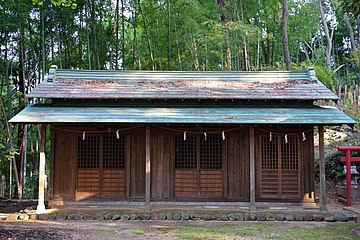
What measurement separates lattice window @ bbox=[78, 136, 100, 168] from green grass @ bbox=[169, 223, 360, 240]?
11.9 feet

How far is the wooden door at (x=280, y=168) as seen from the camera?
417 inches

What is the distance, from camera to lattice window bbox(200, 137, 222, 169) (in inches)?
425

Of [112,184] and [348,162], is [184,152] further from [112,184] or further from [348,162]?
[348,162]

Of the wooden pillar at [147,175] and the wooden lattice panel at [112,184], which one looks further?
the wooden lattice panel at [112,184]

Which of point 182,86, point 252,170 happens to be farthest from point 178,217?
point 182,86

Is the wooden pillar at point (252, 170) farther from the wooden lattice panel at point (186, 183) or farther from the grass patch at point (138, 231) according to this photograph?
the grass patch at point (138, 231)

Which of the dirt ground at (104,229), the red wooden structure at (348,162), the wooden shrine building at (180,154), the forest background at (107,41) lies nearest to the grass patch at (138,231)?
the dirt ground at (104,229)

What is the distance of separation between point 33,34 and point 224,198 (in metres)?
10.7

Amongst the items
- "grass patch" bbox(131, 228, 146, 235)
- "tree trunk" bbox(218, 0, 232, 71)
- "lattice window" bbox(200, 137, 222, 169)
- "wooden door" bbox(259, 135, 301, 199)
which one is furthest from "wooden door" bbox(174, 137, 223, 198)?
"tree trunk" bbox(218, 0, 232, 71)

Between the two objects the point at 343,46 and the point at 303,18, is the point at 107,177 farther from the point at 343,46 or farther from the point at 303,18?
the point at 343,46

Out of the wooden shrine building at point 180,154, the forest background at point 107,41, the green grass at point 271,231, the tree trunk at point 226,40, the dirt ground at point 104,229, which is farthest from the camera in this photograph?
the tree trunk at point 226,40

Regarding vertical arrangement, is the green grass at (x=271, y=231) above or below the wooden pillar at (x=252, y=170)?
below

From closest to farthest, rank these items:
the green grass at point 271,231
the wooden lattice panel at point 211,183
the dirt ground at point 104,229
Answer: the dirt ground at point 104,229 → the green grass at point 271,231 → the wooden lattice panel at point 211,183

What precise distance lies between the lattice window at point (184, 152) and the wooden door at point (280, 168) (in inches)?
77.8
